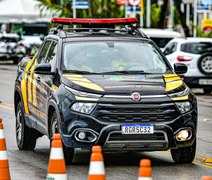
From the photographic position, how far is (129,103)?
12.1 meters

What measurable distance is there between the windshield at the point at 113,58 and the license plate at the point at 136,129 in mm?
1261

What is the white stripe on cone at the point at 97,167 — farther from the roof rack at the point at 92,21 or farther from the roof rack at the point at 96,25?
the roof rack at the point at 92,21

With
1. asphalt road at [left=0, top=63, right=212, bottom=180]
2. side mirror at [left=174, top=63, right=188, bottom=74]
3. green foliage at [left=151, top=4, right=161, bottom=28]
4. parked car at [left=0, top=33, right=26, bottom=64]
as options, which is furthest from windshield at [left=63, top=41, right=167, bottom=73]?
green foliage at [left=151, top=4, right=161, bottom=28]

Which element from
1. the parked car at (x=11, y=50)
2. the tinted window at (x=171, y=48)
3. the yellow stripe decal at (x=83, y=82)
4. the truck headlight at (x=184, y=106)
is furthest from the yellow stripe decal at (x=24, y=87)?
the parked car at (x=11, y=50)

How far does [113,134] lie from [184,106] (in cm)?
101

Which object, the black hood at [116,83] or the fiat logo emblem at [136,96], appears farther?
the black hood at [116,83]

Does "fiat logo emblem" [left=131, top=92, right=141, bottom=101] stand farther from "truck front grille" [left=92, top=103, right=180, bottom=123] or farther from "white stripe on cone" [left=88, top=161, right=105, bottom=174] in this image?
"white stripe on cone" [left=88, top=161, right=105, bottom=174]

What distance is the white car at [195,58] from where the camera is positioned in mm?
28250

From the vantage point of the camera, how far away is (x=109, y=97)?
1216 cm

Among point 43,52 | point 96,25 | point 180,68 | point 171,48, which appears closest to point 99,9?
point 171,48

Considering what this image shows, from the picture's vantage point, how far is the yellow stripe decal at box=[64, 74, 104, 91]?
12289mm

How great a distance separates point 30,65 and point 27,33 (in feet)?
137

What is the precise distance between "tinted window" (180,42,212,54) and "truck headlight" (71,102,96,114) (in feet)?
55.3

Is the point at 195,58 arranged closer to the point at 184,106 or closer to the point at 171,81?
the point at 171,81
